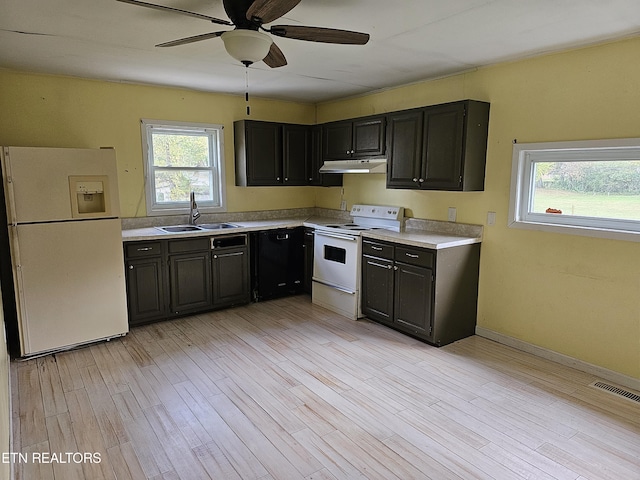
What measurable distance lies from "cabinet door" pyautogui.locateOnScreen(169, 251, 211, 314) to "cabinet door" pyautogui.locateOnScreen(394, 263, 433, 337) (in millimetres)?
1989

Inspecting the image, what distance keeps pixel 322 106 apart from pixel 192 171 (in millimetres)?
1944

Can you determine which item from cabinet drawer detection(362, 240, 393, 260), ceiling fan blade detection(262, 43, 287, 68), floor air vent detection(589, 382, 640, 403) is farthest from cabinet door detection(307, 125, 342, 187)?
floor air vent detection(589, 382, 640, 403)

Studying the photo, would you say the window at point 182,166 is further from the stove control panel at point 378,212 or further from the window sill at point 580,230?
the window sill at point 580,230

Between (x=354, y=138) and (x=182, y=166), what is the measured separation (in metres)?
1.98

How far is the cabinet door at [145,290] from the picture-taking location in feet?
13.0

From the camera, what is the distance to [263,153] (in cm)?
497

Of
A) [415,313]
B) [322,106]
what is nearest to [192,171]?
[322,106]

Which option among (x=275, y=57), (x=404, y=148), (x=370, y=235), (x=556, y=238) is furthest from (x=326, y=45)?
(x=556, y=238)

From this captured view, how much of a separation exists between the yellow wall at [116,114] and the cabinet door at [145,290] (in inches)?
28.9

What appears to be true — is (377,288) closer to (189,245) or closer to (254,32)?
(189,245)

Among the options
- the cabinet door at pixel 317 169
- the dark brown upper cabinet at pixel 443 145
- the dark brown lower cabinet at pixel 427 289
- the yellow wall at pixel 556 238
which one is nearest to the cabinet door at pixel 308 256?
the cabinet door at pixel 317 169

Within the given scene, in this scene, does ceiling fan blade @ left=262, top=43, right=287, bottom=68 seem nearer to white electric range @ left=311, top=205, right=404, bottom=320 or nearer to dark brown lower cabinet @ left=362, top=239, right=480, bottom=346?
dark brown lower cabinet @ left=362, top=239, right=480, bottom=346

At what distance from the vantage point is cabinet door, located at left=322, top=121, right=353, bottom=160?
4.70 m

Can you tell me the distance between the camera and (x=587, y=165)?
3.12 metres
